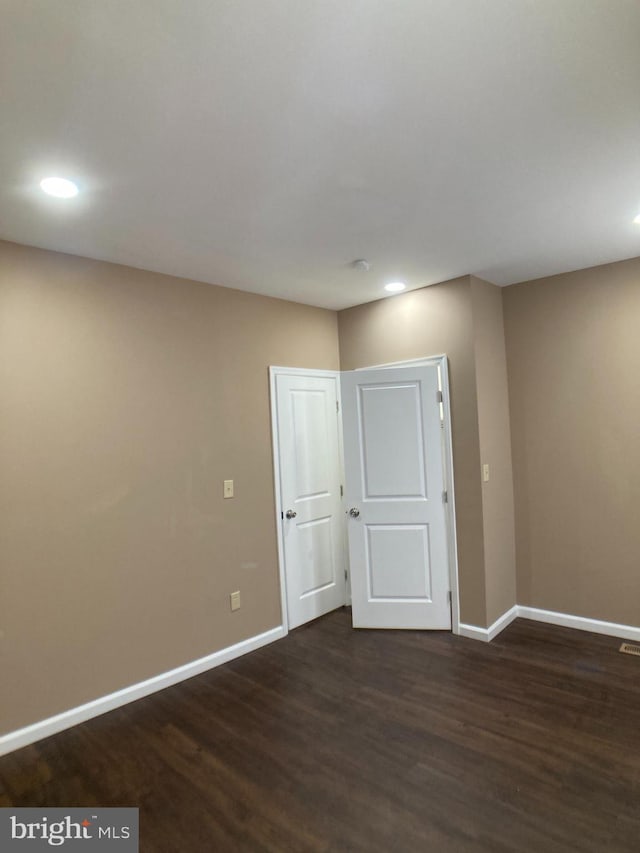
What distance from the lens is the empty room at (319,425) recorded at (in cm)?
146

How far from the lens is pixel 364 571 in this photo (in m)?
3.70

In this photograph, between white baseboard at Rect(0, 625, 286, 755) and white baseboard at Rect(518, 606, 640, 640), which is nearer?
white baseboard at Rect(0, 625, 286, 755)

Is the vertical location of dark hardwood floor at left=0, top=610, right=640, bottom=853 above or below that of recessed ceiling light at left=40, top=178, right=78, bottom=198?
below

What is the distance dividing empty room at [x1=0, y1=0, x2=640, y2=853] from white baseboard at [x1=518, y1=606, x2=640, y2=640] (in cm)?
3

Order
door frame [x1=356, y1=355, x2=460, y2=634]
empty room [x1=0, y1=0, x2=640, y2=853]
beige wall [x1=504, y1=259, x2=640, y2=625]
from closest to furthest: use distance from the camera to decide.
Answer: empty room [x1=0, y1=0, x2=640, y2=853], beige wall [x1=504, y1=259, x2=640, y2=625], door frame [x1=356, y1=355, x2=460, y2=634]

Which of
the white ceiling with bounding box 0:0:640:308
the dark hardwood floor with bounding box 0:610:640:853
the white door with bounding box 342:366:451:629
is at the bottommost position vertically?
the dark hardwood floor with bounding box 0:610:640:853

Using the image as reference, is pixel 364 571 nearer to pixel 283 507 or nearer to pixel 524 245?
pixel 283 507

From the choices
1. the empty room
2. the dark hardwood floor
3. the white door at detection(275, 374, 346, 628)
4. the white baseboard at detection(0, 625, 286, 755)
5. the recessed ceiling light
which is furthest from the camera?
the white door at detection(275, 374, 346, 628)

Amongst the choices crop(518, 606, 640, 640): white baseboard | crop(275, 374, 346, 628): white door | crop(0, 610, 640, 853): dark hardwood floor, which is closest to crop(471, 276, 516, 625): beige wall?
crop(518, 606, 640, 640): white baseboard

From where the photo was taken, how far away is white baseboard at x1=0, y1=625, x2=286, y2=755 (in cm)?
240

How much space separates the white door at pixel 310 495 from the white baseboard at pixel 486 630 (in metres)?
1.09

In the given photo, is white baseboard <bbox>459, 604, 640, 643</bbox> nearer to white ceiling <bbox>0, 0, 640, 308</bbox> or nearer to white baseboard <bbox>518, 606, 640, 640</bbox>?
white baseboard <bbox>518, 606, 640, 640</bbox>

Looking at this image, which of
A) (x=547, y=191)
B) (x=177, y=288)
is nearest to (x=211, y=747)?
(x=177, y=288)

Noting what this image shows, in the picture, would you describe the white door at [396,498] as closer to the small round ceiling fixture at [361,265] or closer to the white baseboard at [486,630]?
the white baseboard at [486,630]
